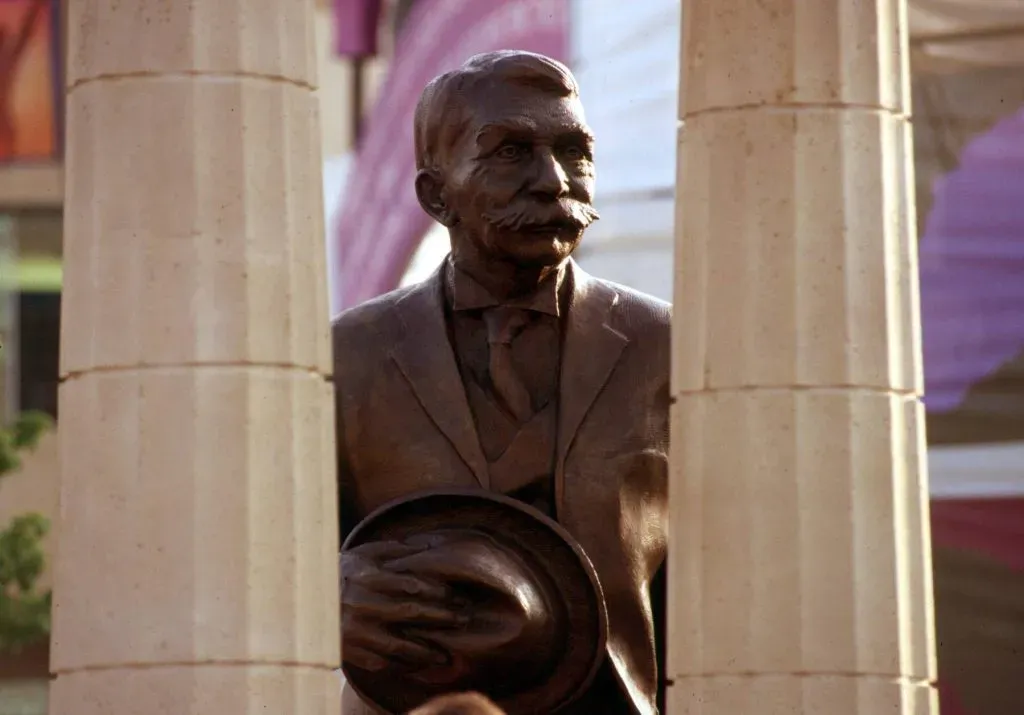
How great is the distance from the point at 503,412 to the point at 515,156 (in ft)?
2.56

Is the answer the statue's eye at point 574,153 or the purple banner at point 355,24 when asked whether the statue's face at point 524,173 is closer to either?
the statue's eye at point 574,153

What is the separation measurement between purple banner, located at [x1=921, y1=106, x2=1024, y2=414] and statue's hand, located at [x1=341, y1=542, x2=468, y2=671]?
50.0ft

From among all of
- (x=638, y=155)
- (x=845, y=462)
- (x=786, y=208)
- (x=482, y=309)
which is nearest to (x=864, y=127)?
(x=786, y=208)

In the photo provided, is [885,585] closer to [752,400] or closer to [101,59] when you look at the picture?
[752,400]

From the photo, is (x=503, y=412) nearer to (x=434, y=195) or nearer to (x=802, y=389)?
(x=434, y=195)

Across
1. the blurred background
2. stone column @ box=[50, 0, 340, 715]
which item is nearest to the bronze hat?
stone column @ box=[50, 0, 340, 715]

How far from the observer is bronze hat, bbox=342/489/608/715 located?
9461 mm

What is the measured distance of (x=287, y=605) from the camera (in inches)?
324

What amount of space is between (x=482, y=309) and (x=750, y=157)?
53.2 inches

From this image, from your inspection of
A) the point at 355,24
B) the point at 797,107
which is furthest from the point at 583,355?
the point at 355,24

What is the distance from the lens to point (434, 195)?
986 cm

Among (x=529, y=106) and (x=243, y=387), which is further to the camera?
(x=529, y=106)

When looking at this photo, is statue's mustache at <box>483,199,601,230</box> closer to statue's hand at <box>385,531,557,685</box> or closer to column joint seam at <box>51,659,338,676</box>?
statue's hand at <box>385,531,557,685</box>

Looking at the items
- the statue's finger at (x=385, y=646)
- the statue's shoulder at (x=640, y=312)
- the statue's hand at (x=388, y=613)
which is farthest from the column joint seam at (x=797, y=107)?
the statue's finger at (x=385, y=646)
